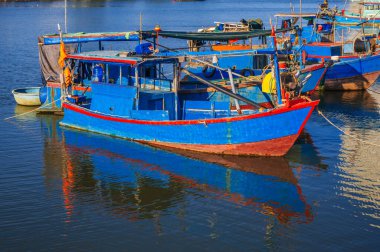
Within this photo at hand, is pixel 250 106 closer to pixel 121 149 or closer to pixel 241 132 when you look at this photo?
pixel 241 132

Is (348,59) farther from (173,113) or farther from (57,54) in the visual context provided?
(57,54)

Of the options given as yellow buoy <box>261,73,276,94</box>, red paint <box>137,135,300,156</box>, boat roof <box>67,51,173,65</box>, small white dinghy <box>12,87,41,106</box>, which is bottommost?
red paint <box>137,135,300,156</box>

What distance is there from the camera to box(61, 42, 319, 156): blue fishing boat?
21.8 meters

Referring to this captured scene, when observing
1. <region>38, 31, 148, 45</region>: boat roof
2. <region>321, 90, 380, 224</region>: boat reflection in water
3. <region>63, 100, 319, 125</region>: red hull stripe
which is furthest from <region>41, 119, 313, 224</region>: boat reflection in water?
<region>38, 31, 148, 45</region>: boat roof

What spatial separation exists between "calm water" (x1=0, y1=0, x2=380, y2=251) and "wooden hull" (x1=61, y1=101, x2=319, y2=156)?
465mm

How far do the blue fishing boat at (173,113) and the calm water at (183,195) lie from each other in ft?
1.97

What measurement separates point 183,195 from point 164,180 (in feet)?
5.14

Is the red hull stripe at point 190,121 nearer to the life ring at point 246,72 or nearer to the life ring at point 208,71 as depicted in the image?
the life ring at point 208,71

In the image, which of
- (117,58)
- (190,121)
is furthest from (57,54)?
(190,121)

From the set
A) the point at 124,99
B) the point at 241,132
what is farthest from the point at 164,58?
the point at 241,132

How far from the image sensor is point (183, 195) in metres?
18.9

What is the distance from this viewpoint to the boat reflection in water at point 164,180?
1800 cm

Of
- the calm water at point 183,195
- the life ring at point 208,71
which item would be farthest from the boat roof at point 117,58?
the life ring at point 208,71

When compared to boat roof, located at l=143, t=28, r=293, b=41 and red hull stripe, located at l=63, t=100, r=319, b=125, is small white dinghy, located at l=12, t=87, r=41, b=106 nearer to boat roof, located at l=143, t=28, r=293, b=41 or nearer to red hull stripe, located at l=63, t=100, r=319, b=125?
red hull stripe, located at l=63, t=100, r=319, b=125
